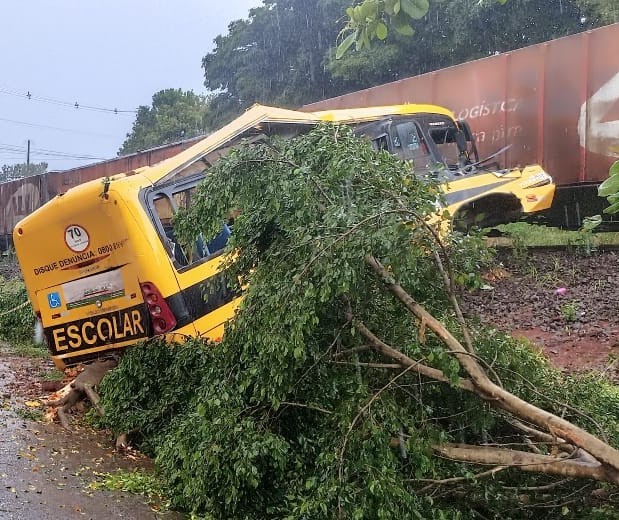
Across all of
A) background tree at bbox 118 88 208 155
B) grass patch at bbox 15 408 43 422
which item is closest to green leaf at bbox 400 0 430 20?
grass patch at bbox 15 408 43 422

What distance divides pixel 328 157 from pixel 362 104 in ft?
30.9

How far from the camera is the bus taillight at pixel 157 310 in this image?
511 cm

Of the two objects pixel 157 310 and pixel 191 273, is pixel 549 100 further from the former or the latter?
pixel 157 310

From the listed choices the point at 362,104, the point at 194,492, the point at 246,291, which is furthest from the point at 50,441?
the point at 362,104

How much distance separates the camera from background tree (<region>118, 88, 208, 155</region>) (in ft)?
135

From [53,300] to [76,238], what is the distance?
2.24 feet

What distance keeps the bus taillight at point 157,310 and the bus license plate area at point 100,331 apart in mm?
67

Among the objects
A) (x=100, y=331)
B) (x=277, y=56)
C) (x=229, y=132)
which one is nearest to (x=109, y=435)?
(x=100, y=331)

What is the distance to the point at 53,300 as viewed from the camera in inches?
227

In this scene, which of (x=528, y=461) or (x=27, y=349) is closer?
(x=528, y=461)

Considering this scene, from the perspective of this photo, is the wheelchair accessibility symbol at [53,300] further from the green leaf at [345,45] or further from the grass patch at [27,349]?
the green leaf at [345,45]

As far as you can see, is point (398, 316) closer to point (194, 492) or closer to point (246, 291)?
point (246, 291)

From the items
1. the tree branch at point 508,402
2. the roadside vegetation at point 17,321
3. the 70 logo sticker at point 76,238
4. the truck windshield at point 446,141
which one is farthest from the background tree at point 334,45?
the tree branch at point 508,402

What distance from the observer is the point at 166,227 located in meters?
5.34
